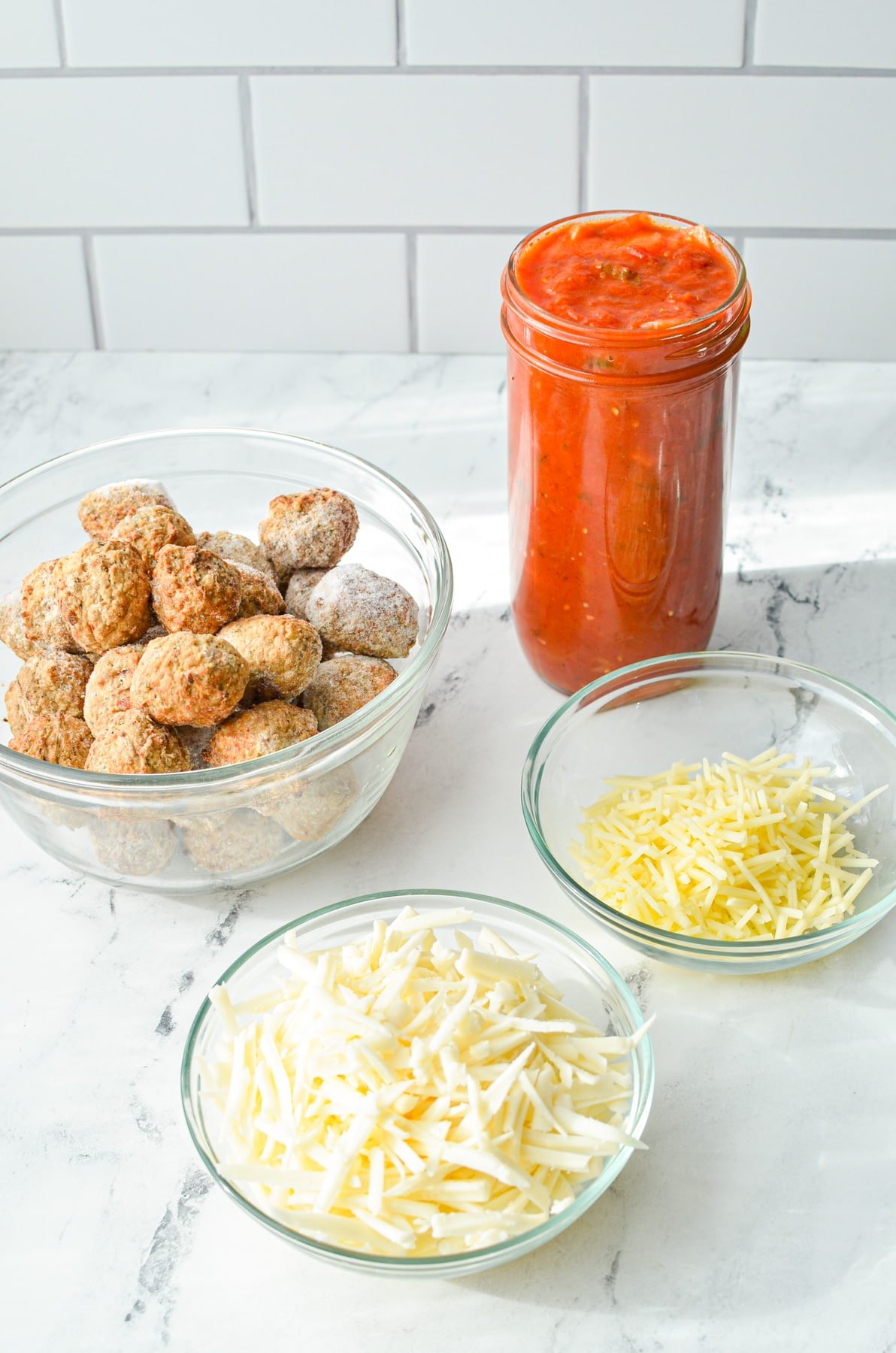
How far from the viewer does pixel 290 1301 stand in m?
0.84

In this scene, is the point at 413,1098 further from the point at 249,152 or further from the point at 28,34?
the point at 28,34

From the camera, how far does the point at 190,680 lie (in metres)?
0.96

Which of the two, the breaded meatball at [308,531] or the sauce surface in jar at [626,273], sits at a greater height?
the sauce surface in jar at [626,273]

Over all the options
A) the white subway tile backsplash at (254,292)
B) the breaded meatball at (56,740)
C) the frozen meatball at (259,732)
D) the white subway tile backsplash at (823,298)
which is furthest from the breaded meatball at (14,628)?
the white subway tile backsplash at (823,298)

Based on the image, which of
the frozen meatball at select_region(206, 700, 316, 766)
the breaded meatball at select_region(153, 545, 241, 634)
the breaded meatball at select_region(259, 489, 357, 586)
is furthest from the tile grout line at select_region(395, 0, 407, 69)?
the frozen meatball at select_region(206, 700, 316, 766)

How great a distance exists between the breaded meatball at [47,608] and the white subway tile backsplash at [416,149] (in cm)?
→ 71

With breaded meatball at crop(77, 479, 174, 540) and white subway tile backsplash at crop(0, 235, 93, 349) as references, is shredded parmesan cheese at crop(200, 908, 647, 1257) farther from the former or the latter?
white subway tile backsplash at crop(0, 235, 93, 349)

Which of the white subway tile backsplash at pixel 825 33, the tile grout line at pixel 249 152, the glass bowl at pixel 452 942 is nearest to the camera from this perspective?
the glass bowl at pixel 452 942

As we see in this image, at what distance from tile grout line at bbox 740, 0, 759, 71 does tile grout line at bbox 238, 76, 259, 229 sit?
54cm

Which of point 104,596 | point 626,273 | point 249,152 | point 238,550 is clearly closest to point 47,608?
point 104,596

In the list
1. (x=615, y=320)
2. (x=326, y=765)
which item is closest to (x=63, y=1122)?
(x=326, y=765)

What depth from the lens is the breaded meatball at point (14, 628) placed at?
44.3 inches

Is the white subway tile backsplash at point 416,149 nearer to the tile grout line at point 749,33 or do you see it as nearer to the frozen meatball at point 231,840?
the tile grout line at point 749,33

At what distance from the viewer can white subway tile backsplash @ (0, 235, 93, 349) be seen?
167 centimetres
